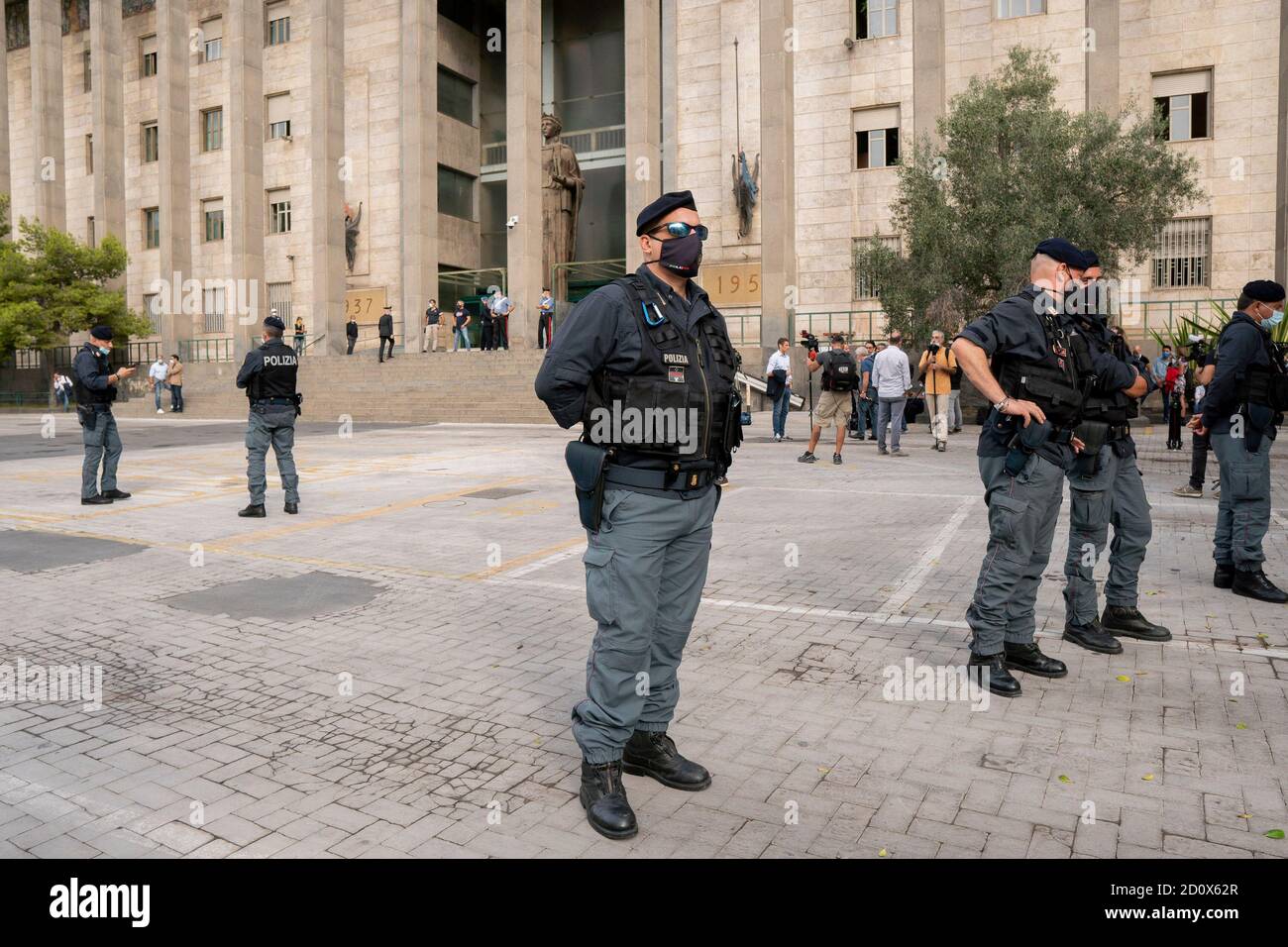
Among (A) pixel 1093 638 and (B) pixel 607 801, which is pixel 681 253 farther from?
(A) pixel 1093 638

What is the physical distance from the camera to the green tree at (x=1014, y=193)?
769 inches

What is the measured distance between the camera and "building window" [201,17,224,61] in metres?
43.2

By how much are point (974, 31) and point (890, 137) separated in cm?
389

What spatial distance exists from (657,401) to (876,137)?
31.7m

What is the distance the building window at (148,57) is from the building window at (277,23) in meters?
7.50

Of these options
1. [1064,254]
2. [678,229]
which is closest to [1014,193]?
[1064,254]

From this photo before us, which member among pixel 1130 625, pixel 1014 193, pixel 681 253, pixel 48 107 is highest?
pixel 48 107

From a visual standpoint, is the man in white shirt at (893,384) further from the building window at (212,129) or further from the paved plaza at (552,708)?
the building window at (212,129)

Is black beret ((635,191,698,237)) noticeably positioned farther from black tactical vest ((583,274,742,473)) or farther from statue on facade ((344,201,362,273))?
statue on facade ((344,201,362,273))

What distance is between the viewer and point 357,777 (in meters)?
3.78

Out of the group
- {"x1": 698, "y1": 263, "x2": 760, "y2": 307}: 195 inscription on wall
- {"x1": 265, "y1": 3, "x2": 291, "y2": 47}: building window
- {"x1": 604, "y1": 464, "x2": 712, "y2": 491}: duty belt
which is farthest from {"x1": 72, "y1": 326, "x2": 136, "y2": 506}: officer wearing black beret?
{"x1": 265, "y1": 3, "x2": 291, "y2": 47}: building window

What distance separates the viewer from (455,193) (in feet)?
135

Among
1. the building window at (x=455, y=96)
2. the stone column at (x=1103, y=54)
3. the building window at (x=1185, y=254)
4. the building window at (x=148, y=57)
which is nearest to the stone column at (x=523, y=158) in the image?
the building window at (x=455, y=96)

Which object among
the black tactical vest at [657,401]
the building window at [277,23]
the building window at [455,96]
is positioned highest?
the building window at [277,23]
